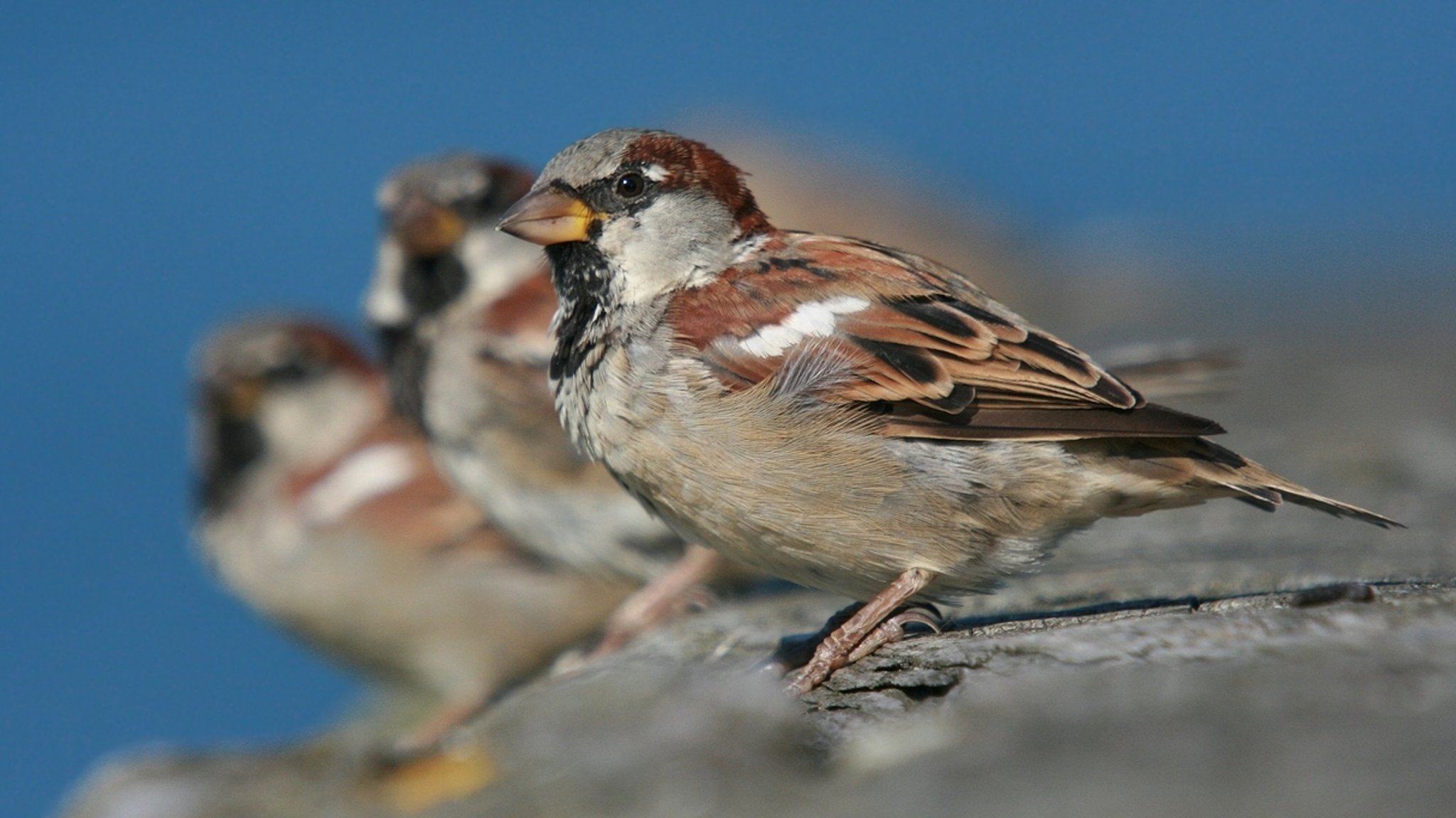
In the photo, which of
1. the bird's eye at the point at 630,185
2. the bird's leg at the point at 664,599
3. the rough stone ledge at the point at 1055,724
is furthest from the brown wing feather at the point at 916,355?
the bird's leg at the point at 664,599

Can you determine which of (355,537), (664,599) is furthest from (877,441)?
(355,537)

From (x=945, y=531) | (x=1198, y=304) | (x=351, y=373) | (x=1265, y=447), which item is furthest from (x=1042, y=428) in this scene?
(x=1198, y=304)

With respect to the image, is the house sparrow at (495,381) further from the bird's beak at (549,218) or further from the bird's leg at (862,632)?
the bird's leg at (862,632)

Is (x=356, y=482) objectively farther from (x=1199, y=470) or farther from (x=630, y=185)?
(x=1199, y=470)

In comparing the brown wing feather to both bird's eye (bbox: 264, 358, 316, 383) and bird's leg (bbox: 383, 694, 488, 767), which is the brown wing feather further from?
bird's eye (bbox: 264, 358, 316, 383)

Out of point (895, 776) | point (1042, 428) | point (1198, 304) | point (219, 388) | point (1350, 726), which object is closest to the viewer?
point (1350, 726)

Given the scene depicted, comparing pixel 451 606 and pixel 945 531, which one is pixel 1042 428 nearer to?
pixel 945 531
